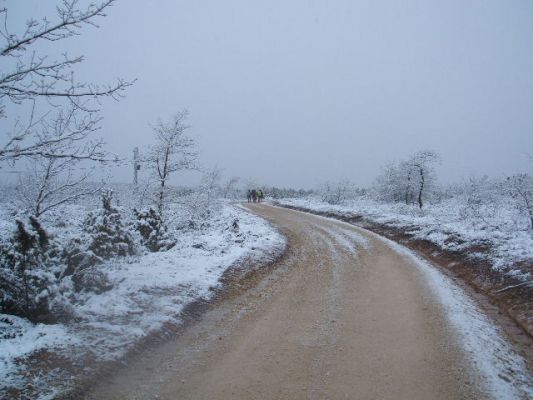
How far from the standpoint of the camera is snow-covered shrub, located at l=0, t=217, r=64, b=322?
5.89 meters

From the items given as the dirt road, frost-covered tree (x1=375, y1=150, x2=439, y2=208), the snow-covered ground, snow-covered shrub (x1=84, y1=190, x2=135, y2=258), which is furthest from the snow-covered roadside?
frost-covered tree (x1=375, y1=150, x2=439, y2=208)

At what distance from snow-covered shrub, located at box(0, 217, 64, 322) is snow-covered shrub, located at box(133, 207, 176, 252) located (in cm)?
552

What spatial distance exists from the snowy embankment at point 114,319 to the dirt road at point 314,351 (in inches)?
20.7

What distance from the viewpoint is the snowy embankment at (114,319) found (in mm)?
4676

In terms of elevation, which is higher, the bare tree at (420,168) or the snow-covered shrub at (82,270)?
the bare tree at (420,168)

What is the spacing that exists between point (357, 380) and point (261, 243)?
29.7 feet

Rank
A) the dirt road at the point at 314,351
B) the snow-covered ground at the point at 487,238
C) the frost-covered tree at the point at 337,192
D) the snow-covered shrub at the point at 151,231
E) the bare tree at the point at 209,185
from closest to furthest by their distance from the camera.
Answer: the dirt road at the point at 314,351
the snow-covered ground at the point at 487,238
the snow-covered shrub at the point at 151,231
the bare tree at the point at 209,185
the frost-covered tree at the point at 337,192

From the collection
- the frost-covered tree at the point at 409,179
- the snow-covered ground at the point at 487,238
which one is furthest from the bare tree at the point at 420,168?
the snow-covered ground at the point at 487,238

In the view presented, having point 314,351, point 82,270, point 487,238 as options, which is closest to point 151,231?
point 82,270

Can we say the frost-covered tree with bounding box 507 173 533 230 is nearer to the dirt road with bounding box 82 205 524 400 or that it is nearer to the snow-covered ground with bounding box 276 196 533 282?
the snow-covered ground with bounding box 276 196 533 282

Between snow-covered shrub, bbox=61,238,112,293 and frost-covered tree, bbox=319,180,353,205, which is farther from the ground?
frost-covered tree, bbox=319,180,353,205

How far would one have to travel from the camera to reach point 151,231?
482 inches

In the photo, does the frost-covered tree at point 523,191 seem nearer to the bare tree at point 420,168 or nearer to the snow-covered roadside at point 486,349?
the snow-covered roadside at point 486,349

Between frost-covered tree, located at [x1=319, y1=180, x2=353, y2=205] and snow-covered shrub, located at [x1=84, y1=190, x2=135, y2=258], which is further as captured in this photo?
frost-covered tree, located at [x1=319, y1=180, x2=353, y2=205]
